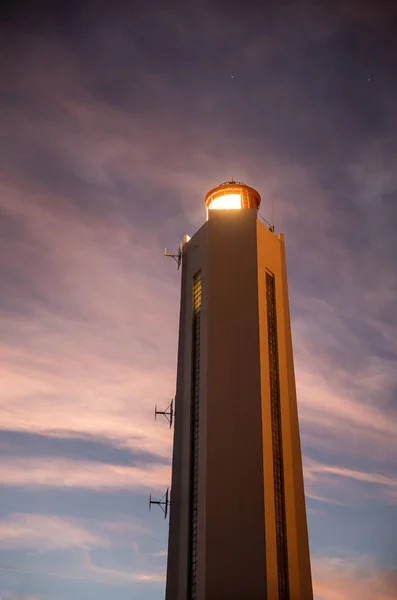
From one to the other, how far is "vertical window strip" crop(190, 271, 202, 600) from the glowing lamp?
6.24 meters

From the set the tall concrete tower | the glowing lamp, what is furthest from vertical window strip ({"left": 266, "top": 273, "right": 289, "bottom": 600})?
the glowing lamp

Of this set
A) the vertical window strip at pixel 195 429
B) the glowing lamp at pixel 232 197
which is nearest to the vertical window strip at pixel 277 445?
the vertical window strip at pixel 195 429

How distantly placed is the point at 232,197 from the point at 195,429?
18.0 m

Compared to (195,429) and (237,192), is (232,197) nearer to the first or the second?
(237,192)

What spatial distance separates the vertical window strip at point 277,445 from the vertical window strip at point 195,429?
4657 millimetres

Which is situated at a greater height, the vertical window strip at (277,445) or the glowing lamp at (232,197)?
the glowing lamp at (232,197)

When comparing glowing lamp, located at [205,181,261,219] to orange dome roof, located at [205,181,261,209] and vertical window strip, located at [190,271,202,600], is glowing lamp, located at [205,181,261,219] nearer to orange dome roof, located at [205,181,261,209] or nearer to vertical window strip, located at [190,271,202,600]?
orange dome roof, located at [205,181,261,209]

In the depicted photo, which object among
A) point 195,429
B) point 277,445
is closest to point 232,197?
point 195,429

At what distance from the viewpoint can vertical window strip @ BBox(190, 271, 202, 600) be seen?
3603 cm

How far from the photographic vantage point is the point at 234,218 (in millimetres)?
45344

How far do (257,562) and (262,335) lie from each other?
13.7 metres

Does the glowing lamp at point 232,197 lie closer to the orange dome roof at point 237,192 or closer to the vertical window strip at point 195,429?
the orange dome roof at point 237,192

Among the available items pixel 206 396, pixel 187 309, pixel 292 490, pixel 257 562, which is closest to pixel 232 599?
pixel 257 562

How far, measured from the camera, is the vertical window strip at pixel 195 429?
3603cm
